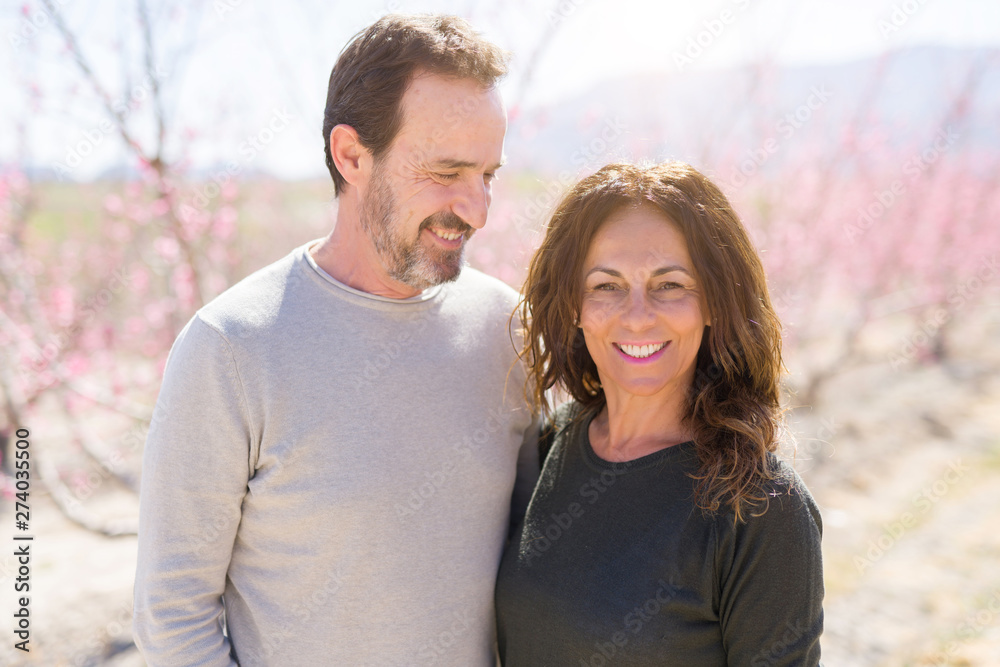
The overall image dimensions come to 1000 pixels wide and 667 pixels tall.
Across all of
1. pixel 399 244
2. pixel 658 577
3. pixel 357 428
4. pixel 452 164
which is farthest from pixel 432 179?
pixel 658 577

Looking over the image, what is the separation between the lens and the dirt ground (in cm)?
347

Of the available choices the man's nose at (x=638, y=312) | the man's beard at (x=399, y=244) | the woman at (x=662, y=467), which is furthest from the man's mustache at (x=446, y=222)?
the man's nose at (x=638, y=312)

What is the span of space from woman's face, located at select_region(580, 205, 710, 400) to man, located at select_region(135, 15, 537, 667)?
33 centimetres

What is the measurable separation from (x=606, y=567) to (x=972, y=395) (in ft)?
26.2

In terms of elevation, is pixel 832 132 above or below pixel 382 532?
above

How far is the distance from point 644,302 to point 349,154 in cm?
83

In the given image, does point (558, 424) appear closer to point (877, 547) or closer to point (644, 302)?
point (644, 302)

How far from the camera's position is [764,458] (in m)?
1.50

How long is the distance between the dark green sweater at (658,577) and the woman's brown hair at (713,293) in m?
0.09

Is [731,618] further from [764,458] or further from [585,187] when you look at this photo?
[585,187]

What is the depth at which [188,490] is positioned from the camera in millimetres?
1502

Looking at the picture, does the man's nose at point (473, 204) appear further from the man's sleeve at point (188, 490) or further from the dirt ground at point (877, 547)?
the dirt ground at point (877, 547)

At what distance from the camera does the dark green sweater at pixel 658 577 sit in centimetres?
137

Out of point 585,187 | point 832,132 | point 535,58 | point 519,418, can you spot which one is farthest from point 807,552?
point 832,132
